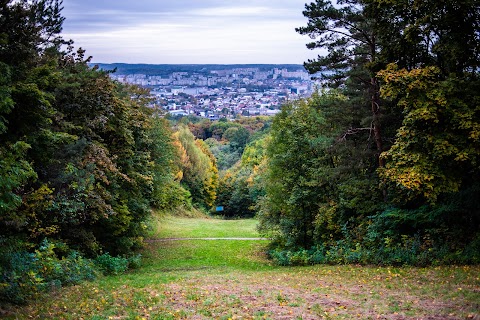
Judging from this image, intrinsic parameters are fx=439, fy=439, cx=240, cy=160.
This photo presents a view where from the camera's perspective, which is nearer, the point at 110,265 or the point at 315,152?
the point at 110,265

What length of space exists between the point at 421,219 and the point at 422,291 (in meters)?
6.68

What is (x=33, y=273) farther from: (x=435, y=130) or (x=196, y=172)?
(x=196, y=172)

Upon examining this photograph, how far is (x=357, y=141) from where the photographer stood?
71.1 ft

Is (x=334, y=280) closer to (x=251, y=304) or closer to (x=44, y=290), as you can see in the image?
(x=251, y=304)

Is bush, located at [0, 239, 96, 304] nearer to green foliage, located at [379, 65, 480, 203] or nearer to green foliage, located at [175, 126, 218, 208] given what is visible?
green foliage, located at [379, 65, 480, 203]

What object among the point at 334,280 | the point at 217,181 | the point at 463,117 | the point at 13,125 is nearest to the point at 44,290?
the point at 13,125

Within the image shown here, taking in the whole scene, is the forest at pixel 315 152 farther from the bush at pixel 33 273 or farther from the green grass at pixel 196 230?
the green grass at pixel 196 230

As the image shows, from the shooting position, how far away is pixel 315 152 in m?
25.7

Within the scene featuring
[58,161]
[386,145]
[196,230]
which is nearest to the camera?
[58,161]

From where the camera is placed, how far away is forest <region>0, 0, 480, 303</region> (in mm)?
13414

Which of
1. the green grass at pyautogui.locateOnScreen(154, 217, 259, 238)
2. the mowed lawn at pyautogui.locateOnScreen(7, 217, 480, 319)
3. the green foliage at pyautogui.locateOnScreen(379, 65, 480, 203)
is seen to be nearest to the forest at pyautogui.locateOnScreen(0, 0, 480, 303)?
the green foliage at pyautogui.locateOnScreen(379, 65, 480, 203)

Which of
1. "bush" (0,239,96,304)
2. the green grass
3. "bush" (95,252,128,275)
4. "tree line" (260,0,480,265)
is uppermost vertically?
"tree line" (260,0,480,265)

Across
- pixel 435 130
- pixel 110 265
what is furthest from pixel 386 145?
pixel 110 265

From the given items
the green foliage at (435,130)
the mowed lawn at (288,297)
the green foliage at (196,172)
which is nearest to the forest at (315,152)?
the green foliage at (435,130)
